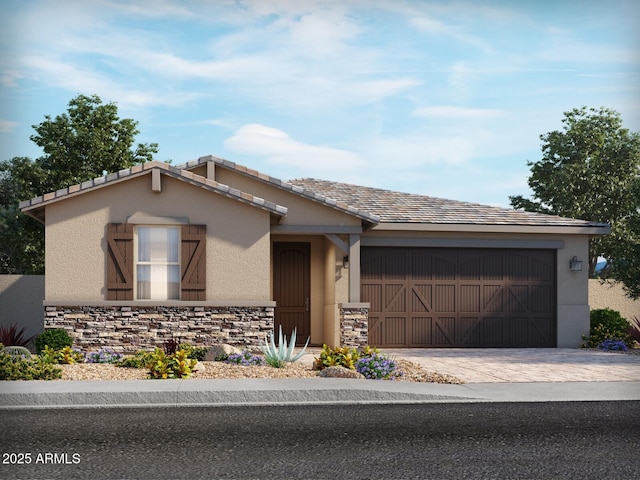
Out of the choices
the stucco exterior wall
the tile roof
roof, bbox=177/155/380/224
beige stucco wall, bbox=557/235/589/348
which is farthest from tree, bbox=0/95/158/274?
beige stucco wall, bbox=557/235/589/348

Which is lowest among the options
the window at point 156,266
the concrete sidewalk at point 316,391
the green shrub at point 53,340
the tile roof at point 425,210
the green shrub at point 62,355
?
the concrete sidewalk at point 316,391

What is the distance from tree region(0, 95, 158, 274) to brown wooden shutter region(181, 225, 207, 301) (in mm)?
12999

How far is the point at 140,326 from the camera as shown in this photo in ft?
54.9

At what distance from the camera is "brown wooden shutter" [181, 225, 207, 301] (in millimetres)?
16875

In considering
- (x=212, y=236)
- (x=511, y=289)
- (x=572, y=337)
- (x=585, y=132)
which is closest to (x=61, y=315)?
(x=212, y=236)

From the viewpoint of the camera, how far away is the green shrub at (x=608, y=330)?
20.6m

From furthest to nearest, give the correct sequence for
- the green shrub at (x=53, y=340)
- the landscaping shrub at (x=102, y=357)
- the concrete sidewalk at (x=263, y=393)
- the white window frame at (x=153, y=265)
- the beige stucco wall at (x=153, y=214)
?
1. the white window frame at (x=153, y=265)
2. the beige stucco wall at (x=153, y=214)
3. the green shrub at (x=53, y=340)
4. the landscaping shrub at (x=102, y=357)
5. the concrete sidewalk at (x=263, y=393)

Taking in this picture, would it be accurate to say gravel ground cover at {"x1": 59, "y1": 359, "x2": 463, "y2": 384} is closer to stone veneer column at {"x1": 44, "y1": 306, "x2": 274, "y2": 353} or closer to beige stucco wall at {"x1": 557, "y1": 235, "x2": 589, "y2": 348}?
stone veneer column at {"x1": 44, "y1": 306, "x2": 274, "y2": 353}

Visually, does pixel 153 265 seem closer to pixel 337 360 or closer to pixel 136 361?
pixel 136 361

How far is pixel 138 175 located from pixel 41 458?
10.1 meters

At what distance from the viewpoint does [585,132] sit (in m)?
34.7

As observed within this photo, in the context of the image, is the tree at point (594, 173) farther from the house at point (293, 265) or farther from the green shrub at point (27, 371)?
the green shrub at point (27, 371)

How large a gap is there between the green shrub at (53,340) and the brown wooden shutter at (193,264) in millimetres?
2491

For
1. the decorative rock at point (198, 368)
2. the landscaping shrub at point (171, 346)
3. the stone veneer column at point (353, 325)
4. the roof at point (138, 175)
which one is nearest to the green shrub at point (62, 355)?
the landscaping shrub at point (171, 346)
